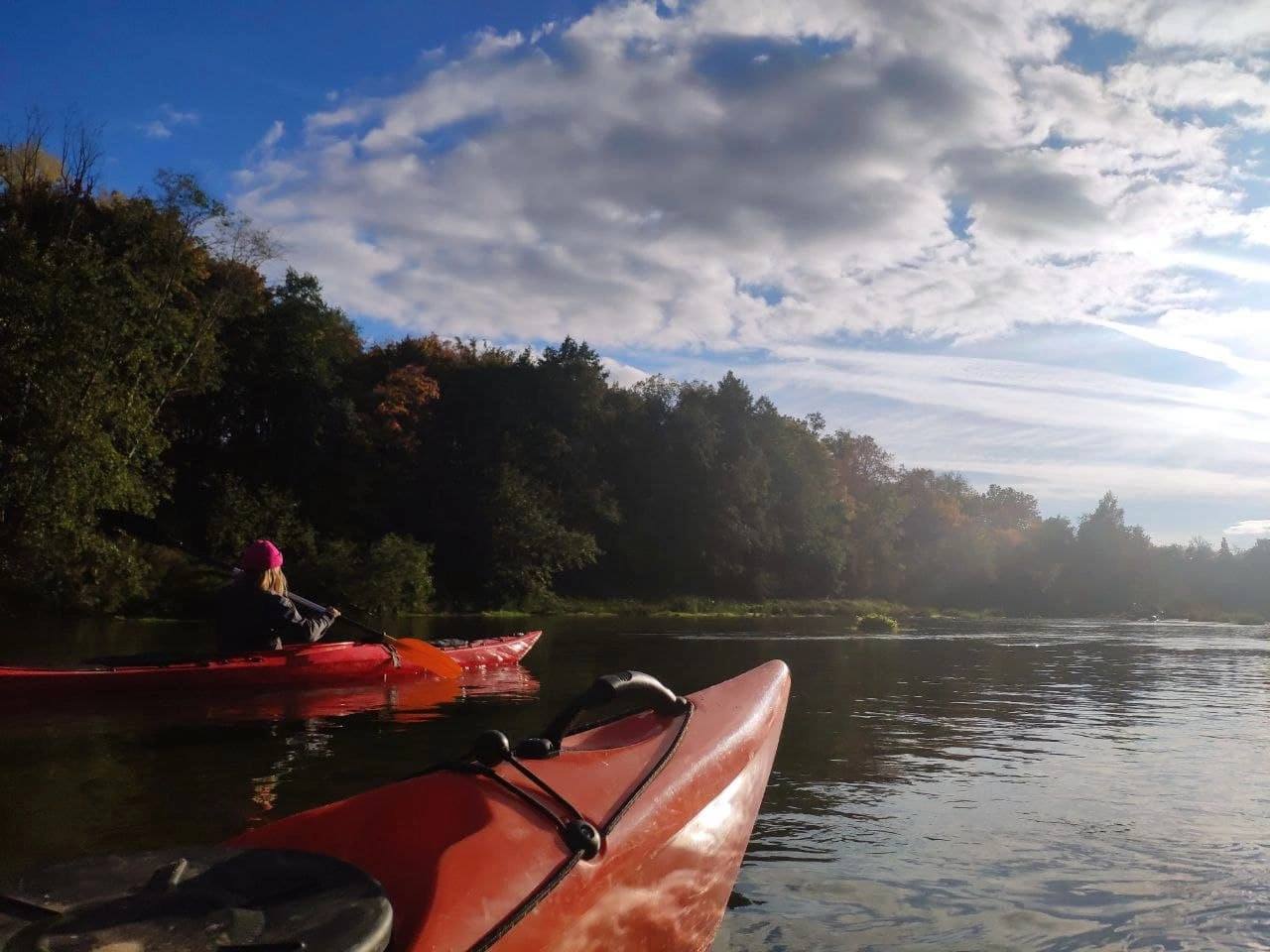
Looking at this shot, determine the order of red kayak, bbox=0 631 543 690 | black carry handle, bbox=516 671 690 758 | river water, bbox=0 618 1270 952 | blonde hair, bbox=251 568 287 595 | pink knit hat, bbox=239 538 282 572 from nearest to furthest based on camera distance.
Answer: black carry handle, bbox=516 671 690 758 < river water, bbox=0 618 1270 952 < red kayak, bbox=0 631 543 690 < pink knit hat, bbox=239 538 282 572 < blonde hair, bbox=251 568 287 595

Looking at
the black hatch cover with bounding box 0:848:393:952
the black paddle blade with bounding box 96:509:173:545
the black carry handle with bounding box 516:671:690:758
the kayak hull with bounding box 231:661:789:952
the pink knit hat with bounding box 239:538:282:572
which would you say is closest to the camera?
the black hatch cover with bounding box 0:848:393:952

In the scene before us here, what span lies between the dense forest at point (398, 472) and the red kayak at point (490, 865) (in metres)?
18.6

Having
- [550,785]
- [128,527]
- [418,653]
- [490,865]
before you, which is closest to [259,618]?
[418,653]

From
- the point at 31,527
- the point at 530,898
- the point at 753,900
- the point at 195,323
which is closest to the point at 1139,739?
the point at 753,900

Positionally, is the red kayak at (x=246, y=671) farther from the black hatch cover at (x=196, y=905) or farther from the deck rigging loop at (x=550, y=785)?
the black hatch cover at (x=196, y=905)

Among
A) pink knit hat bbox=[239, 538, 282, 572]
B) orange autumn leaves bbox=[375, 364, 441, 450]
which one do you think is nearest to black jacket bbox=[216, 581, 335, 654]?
pink knit hat bbox=[239, 538, 282, 572]

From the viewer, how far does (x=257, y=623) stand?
8820mm

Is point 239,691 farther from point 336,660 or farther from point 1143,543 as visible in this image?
point 1143,543

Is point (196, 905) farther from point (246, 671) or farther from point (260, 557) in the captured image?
point (246, 671)

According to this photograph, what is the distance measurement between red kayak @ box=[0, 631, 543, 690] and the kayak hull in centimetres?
601

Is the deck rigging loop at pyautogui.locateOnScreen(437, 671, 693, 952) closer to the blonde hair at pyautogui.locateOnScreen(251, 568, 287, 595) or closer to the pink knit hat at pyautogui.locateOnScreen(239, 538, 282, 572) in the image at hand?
the pink knit hat at pyautogui.locateOnScreen(239, 538, 282, 572)

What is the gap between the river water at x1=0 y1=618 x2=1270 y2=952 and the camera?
3695 mm

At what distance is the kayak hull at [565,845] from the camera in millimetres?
2182

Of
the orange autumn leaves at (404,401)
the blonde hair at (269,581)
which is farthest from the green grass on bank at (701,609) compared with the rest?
the blonde hair at (269,581)
